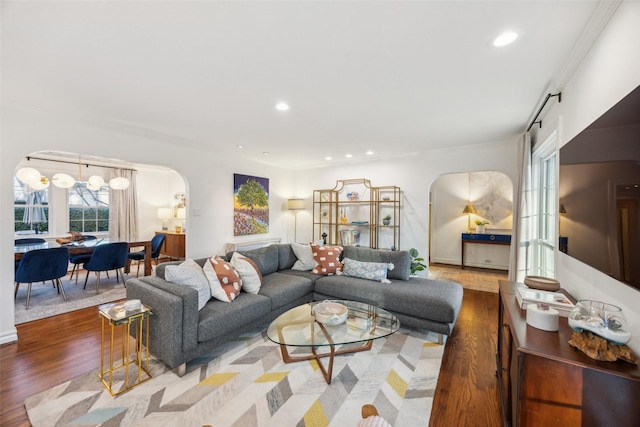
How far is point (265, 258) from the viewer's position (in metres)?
3.53

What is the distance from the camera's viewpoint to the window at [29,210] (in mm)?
5129

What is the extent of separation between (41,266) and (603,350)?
17.6 ft

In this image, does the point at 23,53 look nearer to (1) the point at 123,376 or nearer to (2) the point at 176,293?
(2) the point at 176,293

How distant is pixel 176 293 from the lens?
210 cm

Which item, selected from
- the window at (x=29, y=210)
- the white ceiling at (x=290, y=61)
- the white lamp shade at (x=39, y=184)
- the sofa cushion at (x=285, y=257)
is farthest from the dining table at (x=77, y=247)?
the sofa cushion at (x=285, y=257)

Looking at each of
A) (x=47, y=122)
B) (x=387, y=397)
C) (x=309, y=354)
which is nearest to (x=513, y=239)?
(x=387, y=397)

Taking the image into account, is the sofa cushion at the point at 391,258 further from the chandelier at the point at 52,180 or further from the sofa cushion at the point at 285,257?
the chandelier at the point at 52,180

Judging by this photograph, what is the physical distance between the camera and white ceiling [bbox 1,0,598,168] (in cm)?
144

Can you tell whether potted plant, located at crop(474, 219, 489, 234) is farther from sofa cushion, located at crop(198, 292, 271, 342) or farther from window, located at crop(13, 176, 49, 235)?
window, located at crop(13, 176, 49, 235)

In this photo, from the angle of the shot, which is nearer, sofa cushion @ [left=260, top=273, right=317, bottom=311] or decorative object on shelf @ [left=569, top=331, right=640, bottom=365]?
decorative object on shelf @ [left=569, top=331, right=640, bottom=365]

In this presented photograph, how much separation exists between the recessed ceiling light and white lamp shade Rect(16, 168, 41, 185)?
18.8 feet

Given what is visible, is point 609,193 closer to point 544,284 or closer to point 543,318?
point 543,318

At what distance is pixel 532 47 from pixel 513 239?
2.52 metres

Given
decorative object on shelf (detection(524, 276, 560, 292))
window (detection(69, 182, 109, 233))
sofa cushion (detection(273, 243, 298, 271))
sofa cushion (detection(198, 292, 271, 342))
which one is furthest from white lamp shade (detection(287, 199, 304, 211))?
decorative object on shelf (detection(524, 276, 560, 292))
